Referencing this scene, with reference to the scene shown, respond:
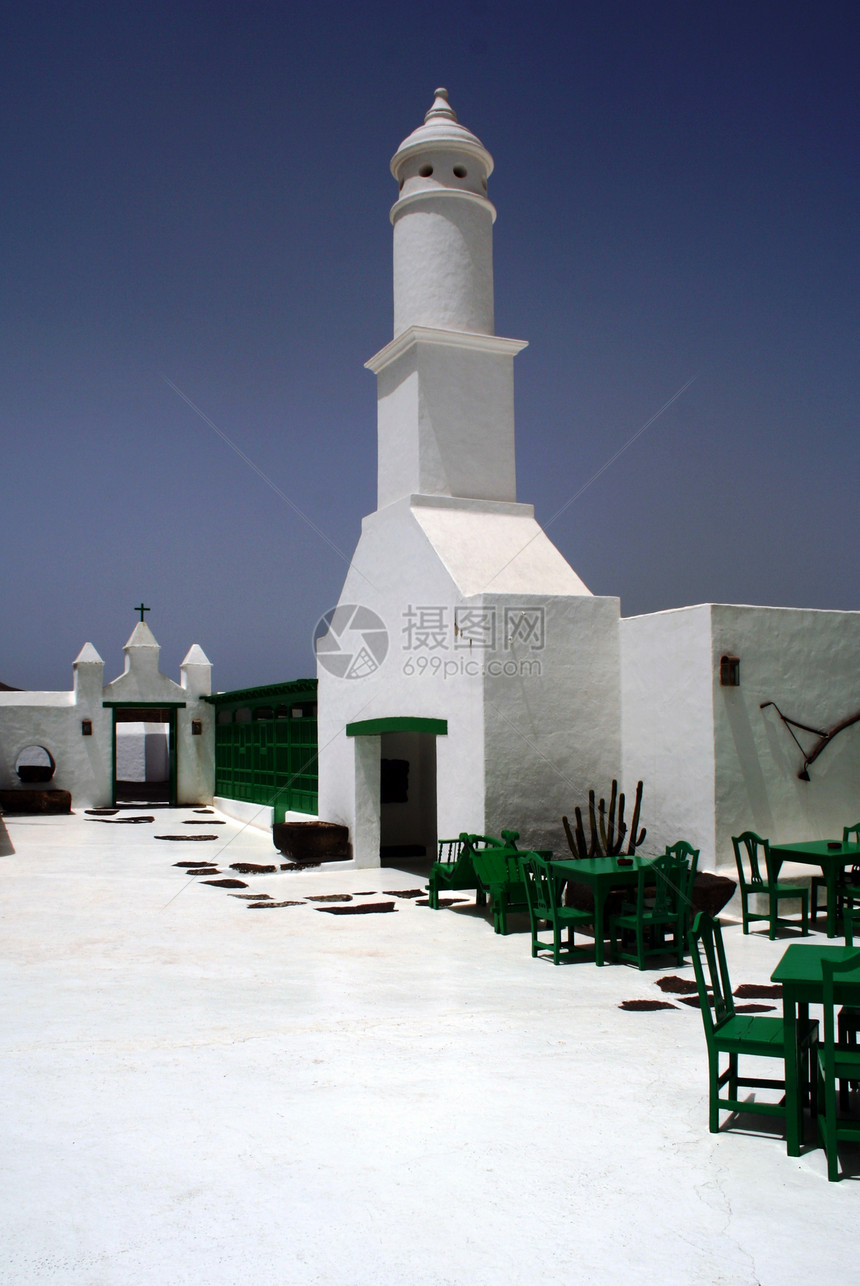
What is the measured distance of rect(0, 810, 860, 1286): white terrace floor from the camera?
139 inches

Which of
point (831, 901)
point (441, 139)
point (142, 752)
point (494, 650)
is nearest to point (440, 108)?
point (441, 139)

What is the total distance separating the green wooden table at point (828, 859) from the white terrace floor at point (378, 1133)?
0.78 metres

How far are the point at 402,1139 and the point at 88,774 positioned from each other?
71.9ft

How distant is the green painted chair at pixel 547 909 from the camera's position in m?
8.24

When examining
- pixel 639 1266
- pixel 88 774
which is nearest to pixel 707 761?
pixel 639 1266

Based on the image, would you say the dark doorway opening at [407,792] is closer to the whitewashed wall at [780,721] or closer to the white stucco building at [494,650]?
the white stucco building at [494,650]

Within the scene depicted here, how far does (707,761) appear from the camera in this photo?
33.8 ft

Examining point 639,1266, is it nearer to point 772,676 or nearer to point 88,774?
point 772,676

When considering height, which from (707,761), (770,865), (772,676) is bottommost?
(770,865)

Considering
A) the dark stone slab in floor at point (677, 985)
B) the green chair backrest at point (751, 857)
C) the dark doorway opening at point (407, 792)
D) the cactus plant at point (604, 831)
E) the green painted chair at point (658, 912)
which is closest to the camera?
the dark stone slab in floor at point (677, 985)

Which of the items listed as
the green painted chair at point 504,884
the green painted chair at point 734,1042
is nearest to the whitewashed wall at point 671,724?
the green painted chair at point 504,884

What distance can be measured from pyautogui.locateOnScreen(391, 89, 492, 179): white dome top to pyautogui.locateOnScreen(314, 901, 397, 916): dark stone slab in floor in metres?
10.7

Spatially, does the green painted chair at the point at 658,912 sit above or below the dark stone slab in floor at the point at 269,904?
above

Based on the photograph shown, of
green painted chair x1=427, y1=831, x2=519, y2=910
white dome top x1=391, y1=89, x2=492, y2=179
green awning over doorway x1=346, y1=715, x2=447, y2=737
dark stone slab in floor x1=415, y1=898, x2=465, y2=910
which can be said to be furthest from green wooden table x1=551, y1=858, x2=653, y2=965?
white dome top x1=391, y1=89, x2=492, y2=179
